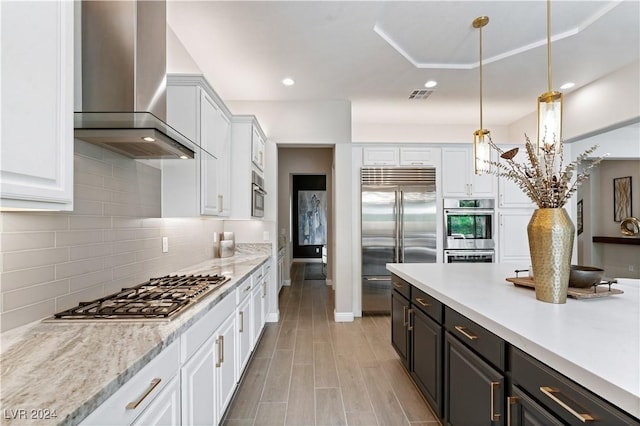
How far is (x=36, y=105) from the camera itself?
3.07 ft

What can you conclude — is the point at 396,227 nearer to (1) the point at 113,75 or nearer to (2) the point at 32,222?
(1) the point at 113,75

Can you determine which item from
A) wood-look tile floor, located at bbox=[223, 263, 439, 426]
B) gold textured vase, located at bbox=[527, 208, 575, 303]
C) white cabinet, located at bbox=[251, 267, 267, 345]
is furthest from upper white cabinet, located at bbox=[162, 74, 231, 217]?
gold textured vase, located at bbox=[527, 208, 575, 303]

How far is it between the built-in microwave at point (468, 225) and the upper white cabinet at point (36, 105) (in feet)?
14.4

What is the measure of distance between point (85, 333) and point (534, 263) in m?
2.05

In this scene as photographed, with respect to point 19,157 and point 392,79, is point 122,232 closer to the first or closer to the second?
point 19,157

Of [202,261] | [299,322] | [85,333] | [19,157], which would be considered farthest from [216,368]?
[299,322]

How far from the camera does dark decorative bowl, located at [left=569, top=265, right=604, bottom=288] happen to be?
1665mm

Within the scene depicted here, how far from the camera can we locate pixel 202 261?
3291 millimetres

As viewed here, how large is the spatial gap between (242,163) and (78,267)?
2069 millimetres

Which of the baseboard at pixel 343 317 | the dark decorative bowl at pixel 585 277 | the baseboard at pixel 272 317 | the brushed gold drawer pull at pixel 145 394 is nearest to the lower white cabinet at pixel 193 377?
the brushed gold drawer pull at pixel 145 394

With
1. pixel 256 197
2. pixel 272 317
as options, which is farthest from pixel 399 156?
pixel 272 317

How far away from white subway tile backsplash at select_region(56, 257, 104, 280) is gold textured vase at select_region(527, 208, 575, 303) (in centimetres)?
232

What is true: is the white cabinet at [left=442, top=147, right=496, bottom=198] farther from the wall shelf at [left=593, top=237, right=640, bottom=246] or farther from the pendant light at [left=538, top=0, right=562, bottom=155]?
the wall shelf at [left=593, top=237, right=640, bottom=246]

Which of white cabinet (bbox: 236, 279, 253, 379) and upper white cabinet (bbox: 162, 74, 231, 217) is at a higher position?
upper white cabinet (bbox: 162, 74, 231, 217)
